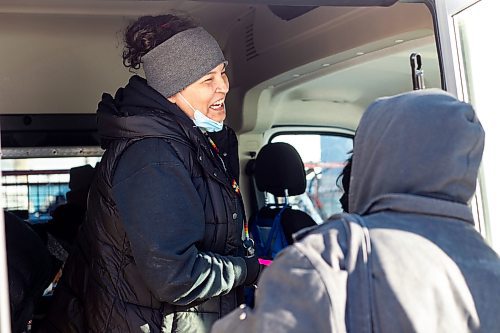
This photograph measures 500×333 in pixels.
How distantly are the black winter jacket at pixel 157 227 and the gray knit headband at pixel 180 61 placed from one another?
79 mm

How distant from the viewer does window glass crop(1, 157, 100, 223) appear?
14.1 feet

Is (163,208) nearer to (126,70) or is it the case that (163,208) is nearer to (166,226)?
(166,226)

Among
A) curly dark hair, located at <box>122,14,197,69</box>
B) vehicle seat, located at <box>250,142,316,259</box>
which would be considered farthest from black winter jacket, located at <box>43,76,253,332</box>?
vehicle seat, located at <box>250,142,316,259</box>

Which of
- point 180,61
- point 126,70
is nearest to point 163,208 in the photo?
point 180,61

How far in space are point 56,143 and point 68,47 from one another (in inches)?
22.1

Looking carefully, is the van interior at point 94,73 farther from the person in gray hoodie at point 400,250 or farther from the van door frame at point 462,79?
the person in gray hoodie at point 400,250

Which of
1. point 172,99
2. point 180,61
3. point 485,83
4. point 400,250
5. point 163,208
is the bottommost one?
point 400,250

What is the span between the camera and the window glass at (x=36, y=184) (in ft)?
14.1

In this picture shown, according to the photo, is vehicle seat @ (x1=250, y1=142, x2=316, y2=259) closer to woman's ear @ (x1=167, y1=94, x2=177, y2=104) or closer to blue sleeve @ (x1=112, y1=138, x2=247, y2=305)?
woman's ear @ (x1=167, y1=94, x2=177, y2=104)

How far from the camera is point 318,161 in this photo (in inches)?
213

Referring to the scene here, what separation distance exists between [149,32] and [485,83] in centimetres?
114

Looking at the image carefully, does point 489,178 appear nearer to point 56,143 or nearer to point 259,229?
point 259,229

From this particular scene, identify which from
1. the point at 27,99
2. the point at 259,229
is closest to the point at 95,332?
the point at 259,229

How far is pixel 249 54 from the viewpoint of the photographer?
14.4ft
